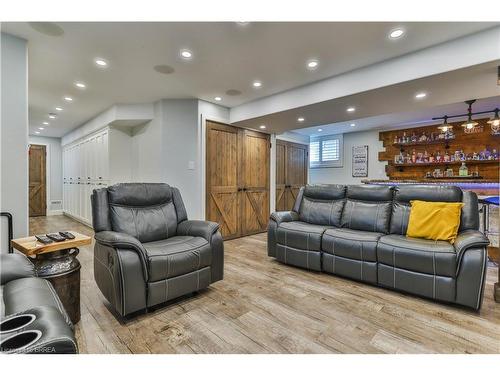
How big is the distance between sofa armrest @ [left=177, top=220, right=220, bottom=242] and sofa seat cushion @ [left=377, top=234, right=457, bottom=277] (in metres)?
1.65

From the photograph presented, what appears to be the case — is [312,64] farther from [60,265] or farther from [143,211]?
[60,265]

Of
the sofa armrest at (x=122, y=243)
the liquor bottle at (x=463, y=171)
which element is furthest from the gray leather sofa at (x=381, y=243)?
the liquor bottle at (x=463, y=171)

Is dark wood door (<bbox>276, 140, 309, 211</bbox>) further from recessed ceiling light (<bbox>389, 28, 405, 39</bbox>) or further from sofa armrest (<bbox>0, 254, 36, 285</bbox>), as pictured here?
sofa armrest (<bbox>0, 254, 36, 285</bbox>)

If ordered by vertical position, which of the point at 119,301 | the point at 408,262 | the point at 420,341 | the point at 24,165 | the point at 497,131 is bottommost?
the point at 420,341

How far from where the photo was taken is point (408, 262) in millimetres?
2244

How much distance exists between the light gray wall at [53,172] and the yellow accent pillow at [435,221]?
30.2 feet

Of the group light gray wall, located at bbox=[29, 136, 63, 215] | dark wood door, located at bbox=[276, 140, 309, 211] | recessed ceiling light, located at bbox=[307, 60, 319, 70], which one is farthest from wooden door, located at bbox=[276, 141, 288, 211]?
light gray wall, located at bbox=[29, 136, 63, 215]

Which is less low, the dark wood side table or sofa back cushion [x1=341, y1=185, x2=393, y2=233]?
sofa back cushion [x1=341, y1=185, x2=393, y2=233]

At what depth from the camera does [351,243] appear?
259 cm

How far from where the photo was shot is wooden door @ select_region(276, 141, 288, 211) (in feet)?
19.1

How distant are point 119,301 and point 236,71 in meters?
2.70

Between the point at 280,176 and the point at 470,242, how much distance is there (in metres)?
4.10
